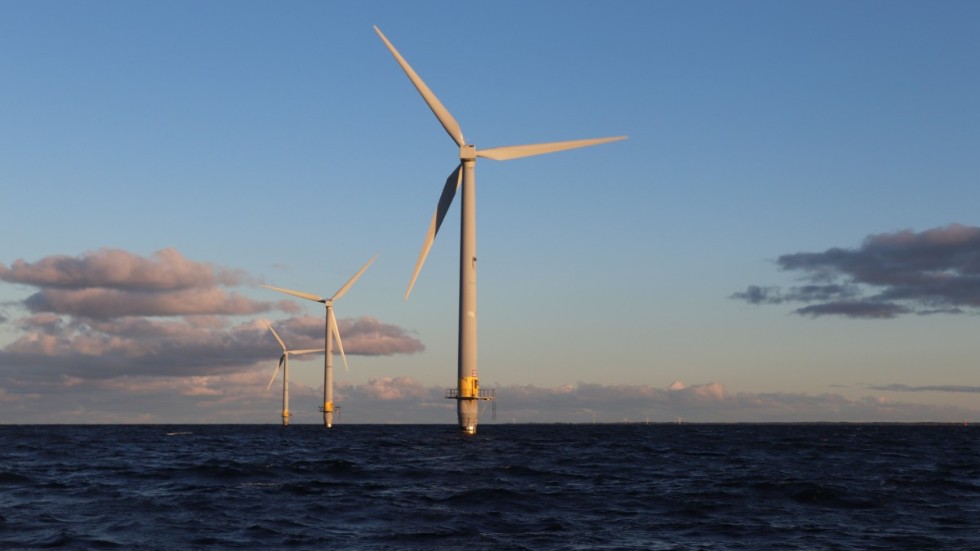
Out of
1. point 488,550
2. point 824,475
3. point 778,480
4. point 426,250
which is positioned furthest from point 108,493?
point 426,250

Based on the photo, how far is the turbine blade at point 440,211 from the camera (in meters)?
108

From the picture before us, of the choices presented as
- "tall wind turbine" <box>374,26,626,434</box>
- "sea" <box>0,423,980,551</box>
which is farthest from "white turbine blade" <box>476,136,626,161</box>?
"sea" <box>0,423,980,551</box>

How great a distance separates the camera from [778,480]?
5609 cm

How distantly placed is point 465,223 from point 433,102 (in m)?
16.5

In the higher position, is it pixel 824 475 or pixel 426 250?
pixel 426 250

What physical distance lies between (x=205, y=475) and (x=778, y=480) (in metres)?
33.4

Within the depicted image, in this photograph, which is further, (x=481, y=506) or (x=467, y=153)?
(x=467, y=153)

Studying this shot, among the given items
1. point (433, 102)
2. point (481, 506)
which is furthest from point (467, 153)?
point (481, 506)

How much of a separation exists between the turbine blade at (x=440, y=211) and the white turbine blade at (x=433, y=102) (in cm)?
412

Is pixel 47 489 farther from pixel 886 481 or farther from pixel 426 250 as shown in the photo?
pixel 426 250

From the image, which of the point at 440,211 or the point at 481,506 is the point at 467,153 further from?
the point at 481,506

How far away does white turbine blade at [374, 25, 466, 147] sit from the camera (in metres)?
114

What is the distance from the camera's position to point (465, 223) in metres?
111

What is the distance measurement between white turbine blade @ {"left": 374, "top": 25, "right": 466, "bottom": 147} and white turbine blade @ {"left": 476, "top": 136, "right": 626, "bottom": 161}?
3.91 m
